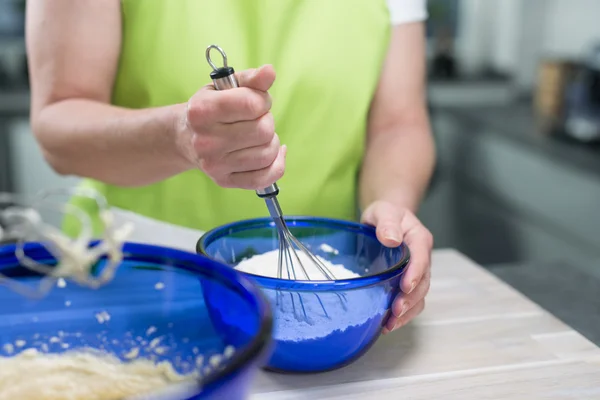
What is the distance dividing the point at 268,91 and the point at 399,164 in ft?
0.83

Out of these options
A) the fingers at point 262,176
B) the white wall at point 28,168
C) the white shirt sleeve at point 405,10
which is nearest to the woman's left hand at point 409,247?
the fingers at point 262,176

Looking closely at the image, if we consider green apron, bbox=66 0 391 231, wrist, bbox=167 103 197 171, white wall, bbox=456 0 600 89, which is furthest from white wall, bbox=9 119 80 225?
white wall, bbox=456 0 600 89

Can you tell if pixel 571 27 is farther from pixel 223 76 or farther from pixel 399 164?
pixel 223 76

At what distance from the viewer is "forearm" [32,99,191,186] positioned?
72 cm

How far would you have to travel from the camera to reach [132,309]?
0.55 meters

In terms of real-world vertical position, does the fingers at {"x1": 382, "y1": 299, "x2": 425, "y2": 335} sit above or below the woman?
below

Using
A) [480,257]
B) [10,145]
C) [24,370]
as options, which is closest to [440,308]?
[24,370]

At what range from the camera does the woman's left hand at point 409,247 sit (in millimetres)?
619

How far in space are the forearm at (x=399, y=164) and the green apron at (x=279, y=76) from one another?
28mm

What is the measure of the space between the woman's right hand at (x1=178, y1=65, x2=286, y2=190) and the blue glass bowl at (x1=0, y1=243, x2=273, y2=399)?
0.40 ft

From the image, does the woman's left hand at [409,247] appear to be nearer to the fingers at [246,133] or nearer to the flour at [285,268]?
the flour at [285,268]

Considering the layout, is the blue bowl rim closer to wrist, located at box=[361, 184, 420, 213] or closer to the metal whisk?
the metal whisk

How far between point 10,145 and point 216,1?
158 centimetres

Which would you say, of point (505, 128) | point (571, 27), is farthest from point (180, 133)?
point (571, 27)
